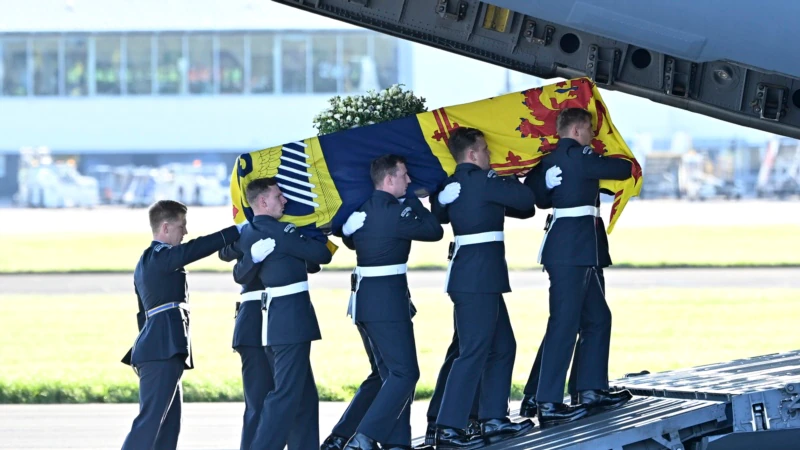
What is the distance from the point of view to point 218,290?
19.8 metres

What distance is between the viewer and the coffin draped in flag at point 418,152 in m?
6.30

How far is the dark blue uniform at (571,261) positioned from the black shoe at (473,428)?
373 mm

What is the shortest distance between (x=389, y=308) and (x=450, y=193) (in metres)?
0.72

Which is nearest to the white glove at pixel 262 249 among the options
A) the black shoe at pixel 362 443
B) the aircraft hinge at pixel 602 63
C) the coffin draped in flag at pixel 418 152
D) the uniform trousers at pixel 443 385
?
the coffin draped in flag at pixel 418 152

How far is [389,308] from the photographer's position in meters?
5.89

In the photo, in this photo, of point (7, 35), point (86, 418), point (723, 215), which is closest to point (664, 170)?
point (723, 215)

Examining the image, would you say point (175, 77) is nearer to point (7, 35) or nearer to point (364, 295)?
point (7, 35)

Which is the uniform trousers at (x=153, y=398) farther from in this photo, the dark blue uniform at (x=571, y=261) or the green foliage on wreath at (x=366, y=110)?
the dark blue uniform at (x=571, y=261)

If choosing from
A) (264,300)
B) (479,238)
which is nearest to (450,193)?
(479,238)

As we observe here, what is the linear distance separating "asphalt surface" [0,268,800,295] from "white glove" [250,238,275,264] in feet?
43.8

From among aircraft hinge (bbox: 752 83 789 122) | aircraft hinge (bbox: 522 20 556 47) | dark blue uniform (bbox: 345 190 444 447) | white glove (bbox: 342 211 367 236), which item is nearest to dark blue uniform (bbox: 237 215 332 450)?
white glove (bbox: 342 211 367 236)

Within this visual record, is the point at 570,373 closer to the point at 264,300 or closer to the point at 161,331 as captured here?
the point at 264,300

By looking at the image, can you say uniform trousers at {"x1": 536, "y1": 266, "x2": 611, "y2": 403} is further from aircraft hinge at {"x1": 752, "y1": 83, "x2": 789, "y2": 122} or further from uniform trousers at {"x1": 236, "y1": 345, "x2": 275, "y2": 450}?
aircraft hinge at {"x1": 752, "y1": 83, "x2": 789, "y2": 122}

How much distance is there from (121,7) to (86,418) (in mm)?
31587
